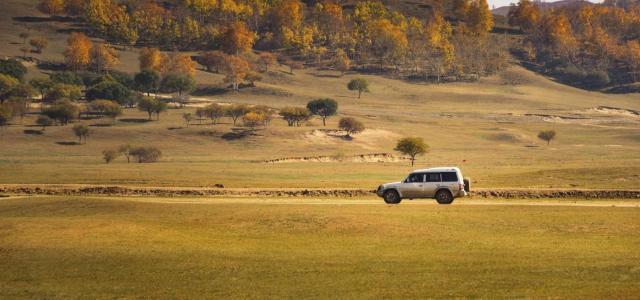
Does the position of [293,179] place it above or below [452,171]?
below

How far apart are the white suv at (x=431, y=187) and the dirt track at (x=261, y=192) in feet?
22.5

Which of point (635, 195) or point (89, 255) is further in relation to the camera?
point (635, 195)

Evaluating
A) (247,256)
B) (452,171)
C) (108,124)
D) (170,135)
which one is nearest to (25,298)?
(247,256)

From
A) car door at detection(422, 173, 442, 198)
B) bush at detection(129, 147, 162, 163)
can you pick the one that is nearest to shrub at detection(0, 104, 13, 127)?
bush at detection(129, 147, 162, 163)

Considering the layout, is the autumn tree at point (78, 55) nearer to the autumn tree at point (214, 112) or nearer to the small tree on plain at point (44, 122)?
the autumn tree at point (214, 112)

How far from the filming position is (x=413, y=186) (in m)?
42.1

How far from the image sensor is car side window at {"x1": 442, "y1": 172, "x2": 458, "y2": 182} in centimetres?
4147

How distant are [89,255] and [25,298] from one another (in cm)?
495

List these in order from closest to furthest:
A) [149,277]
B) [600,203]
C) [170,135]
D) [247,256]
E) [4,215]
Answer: [149,277], [247,256], [4,215], [600,203], [170,135]

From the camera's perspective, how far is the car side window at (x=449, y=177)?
41469 millimetres

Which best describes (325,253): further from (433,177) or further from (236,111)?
(236,111)

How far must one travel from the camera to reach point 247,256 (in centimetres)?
2680

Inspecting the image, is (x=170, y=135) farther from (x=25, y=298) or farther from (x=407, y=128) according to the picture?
(x=25, y=298)

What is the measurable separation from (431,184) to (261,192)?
44.4ft
